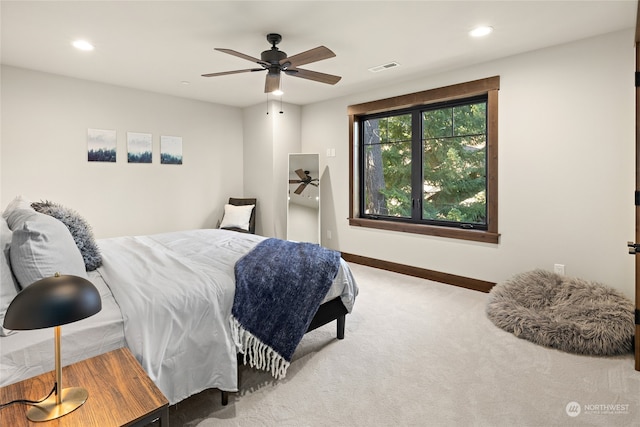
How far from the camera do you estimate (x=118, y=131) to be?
4645 mm

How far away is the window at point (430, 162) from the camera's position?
13.0ft

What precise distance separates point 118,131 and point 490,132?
4.65 m

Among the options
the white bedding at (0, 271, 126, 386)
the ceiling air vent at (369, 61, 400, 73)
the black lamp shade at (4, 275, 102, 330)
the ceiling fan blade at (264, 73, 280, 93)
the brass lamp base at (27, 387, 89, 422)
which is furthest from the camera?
the ceiling air vent at (369, 61, 400, 73)

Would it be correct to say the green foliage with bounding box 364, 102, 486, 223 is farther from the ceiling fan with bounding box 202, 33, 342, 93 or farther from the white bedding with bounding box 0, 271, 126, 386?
the white bedding with bounding box 0, 271, 126, 386

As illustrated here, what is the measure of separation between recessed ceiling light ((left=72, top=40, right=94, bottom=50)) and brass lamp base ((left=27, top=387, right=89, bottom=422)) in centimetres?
326

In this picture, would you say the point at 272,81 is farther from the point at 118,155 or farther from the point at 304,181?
the point at 118,155

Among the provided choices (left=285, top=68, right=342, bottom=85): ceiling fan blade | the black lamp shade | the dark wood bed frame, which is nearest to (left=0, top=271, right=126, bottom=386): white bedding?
the black lamp shade

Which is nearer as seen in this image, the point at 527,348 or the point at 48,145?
the point at 527,348

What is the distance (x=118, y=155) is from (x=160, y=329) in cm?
382

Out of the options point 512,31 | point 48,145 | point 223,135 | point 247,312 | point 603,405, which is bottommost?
point 603,405

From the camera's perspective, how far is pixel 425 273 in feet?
14.5

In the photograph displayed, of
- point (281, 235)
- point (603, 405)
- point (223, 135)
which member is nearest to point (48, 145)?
A: point (223, 135)

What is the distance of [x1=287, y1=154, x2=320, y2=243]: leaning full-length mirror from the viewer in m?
5.50

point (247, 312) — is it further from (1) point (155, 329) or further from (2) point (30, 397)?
(2) point (30, 397)
